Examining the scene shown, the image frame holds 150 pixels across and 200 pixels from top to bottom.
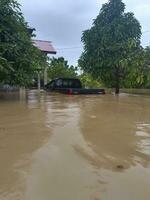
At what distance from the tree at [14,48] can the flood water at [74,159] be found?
7215 mm

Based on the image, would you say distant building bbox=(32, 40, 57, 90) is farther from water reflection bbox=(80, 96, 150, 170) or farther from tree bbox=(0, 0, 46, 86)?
water reflection bbox=(80, 96, 150, 170)

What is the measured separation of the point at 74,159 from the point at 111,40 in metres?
21.8

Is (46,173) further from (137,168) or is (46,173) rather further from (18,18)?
A: (18,18)

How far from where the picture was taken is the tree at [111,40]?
27.7m

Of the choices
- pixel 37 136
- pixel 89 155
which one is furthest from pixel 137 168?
pixel 37 136

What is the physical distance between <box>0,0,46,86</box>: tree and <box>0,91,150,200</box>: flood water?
7.22 m

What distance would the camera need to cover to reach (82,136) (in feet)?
28.4

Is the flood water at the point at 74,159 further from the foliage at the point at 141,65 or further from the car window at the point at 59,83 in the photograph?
the car window at the point at 59,83

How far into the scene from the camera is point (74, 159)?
6.82m

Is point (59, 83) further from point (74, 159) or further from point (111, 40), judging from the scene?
point (74, 159)

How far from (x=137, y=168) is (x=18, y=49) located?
12.5 metres

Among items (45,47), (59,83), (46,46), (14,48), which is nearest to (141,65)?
(59,83)

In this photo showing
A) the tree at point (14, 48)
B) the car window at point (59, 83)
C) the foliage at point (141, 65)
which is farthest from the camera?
the car window at point (59, 83)

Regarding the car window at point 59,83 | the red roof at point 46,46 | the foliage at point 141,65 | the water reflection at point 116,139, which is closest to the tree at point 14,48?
the water reflection at point 116,139
